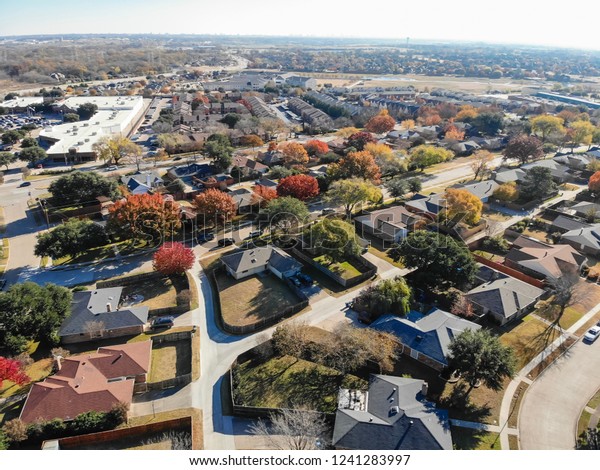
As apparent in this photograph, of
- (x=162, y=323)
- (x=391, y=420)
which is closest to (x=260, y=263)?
(x=162, y=323)

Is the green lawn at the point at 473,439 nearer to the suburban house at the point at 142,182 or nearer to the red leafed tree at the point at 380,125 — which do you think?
the suburban house at the point at 142,182

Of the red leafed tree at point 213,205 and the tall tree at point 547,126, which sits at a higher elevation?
the tall tree at point 547,126

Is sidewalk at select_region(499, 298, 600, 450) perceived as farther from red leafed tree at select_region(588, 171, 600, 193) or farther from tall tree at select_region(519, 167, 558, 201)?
red leafed tree at select_region(588, 171, 600, 193)

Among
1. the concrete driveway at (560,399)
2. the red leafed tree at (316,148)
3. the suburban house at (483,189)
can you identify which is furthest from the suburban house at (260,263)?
the red leafed tree at (316,148)

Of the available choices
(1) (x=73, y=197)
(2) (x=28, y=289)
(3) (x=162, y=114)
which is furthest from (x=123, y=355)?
(3) (x=162, y=114)

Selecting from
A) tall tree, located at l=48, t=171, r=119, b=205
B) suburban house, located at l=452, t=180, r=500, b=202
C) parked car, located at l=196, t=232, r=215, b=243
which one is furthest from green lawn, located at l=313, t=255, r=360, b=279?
tall tree, located at l=48, t=171, r=119, b=205
